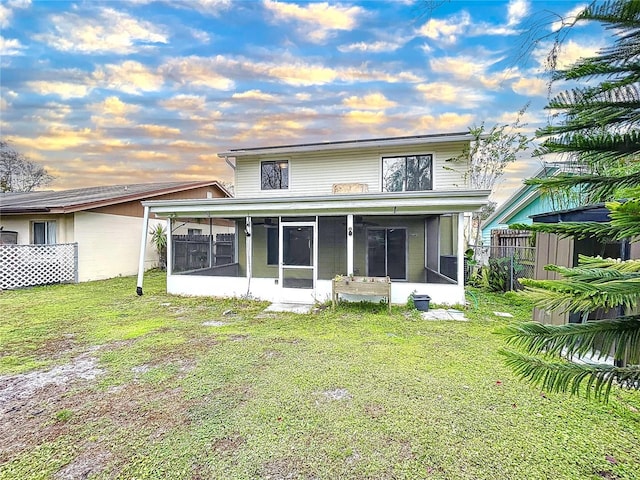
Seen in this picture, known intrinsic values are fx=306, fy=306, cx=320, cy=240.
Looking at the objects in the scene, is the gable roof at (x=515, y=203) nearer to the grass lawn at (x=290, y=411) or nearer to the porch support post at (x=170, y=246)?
the grass lawn at (x=290, y=411)

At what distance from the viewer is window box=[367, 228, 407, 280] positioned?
9.89m

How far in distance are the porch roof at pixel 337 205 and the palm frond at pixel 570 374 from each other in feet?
22.1

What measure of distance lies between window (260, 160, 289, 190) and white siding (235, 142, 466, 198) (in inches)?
5.9

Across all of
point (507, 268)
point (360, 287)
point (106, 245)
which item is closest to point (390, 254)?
point (360, 287)

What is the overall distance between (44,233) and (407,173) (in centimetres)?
1385

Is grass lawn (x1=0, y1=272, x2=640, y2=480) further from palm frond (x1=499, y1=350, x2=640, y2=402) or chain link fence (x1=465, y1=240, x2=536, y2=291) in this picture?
chain link fence (x1=465, y1=240, x2=536, y2=291)

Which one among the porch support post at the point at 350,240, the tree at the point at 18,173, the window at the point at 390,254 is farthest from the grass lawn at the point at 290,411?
the tree at the point at 18,173

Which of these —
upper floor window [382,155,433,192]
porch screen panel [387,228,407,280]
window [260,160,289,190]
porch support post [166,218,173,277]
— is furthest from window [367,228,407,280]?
porch support post [166,218,173,277]

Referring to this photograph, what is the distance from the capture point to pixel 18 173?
26.7 m

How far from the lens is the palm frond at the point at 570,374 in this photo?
2.47 ft

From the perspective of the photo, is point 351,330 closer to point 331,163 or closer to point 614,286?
point 614,286

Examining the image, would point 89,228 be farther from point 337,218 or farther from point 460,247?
point 460,247

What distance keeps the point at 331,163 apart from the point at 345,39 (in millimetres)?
6116

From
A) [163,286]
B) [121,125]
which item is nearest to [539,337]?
[163,286]
